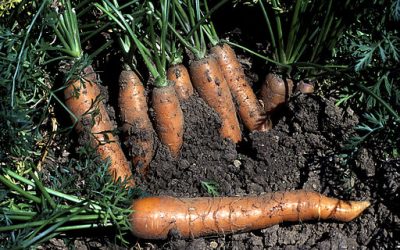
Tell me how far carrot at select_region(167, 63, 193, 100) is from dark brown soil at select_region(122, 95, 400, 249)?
0.04 m

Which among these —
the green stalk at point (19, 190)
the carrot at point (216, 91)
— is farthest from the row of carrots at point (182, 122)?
the green stalk at point (19, 190)

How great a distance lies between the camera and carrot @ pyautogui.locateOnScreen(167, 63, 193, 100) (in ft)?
10.3

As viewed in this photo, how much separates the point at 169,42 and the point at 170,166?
54 centimetres

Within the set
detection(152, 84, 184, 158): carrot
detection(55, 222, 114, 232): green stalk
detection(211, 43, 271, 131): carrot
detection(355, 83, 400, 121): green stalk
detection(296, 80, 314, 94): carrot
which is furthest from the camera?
detection(211, 43, 271, 131): carrot

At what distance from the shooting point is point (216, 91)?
322 cm

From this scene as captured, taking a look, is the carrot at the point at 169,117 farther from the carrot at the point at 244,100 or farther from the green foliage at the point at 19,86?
the green foliage at the point at 19,86

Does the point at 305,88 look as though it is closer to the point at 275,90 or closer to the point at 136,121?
the point at 275,90

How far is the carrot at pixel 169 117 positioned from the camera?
309 cm

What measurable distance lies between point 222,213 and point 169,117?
478 mm

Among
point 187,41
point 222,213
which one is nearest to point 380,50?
point 187,41

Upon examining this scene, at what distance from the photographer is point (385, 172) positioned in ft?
9.65

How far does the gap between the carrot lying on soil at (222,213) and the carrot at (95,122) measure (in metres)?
0.21

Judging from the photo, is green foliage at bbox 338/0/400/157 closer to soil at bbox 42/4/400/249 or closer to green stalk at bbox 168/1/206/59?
Result: soil at bbox 42/4/400/249

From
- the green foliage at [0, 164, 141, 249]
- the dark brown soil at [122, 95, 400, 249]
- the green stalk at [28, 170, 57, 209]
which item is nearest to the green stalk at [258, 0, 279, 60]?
the dark brown soil at [122, 95, 400, 249]
